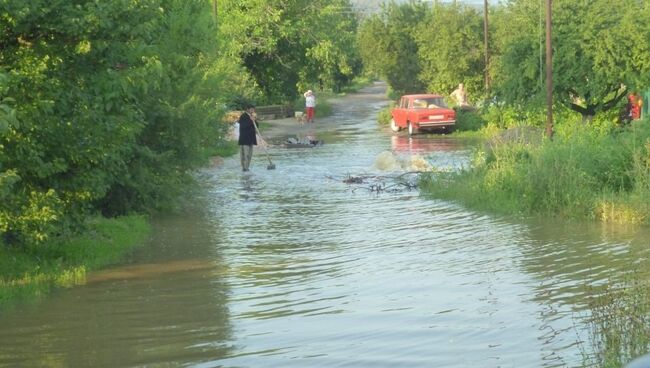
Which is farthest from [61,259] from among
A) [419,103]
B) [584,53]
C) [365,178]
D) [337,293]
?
[419,103]

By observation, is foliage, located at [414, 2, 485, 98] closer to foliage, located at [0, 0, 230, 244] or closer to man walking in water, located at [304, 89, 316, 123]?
man walking in water, located at [304, 89, 316, 123]

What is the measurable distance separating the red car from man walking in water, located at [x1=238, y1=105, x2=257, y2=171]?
584 inches

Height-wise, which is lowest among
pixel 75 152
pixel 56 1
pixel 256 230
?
pixel 256 230

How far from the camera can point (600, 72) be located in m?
36.5

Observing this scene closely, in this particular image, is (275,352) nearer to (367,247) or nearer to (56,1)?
(56,1)

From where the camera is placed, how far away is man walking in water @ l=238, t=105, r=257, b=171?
28.9 m

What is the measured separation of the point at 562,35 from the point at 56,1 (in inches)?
1091

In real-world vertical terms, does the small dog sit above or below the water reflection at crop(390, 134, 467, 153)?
above

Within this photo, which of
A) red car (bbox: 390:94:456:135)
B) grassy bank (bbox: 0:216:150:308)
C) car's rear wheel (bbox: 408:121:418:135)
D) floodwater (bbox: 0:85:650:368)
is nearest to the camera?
floodwater (bbox: 0:85:650:368)

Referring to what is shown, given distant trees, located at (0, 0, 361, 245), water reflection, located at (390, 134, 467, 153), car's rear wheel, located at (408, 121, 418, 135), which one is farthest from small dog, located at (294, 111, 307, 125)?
distant trees, located at (0, 0, 361, 245)

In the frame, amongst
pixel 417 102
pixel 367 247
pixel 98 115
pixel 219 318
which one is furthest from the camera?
pixel 417 102

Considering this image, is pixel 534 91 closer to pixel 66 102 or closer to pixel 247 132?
pixel 247 132

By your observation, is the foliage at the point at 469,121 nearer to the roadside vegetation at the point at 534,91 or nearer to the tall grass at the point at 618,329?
the roadside vegetation at the point at 534,91

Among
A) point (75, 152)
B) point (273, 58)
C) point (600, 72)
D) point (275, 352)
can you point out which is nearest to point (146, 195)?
point (75, 152)
